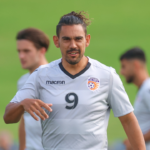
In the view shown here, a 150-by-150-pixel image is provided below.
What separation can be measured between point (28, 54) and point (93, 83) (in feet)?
8.36

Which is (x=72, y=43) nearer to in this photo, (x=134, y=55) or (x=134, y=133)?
(x=134, y=133)

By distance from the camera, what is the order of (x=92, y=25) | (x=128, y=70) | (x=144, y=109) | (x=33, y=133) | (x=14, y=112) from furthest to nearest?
(x=92, y=25) → (x=128, y=70) → (x=144, y=109) → (x=33, y=133) → (x=14, y=112)

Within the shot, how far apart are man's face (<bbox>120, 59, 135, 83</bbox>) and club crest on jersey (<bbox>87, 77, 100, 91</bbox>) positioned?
2.82 metres

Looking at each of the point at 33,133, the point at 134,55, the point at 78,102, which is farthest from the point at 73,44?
the point at 134,55

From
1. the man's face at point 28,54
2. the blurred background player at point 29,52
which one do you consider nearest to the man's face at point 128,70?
Answer: the blurred background player at point 29,52

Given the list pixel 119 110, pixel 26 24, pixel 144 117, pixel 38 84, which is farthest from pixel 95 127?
pixel 26 24

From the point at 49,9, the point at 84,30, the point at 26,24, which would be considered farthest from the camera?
the point at 49,9

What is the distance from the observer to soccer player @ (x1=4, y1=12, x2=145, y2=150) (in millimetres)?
3734

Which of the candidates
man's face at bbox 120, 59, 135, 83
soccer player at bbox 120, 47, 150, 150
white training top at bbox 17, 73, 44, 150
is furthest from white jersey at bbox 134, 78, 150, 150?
white training top at bbox 17, 73, 44, 150

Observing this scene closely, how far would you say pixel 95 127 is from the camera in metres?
3.76

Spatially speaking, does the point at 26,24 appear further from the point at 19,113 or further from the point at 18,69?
the point at 19,113

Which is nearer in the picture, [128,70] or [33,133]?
[33,133]

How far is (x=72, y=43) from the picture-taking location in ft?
12.3

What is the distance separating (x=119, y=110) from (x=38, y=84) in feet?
2.81
